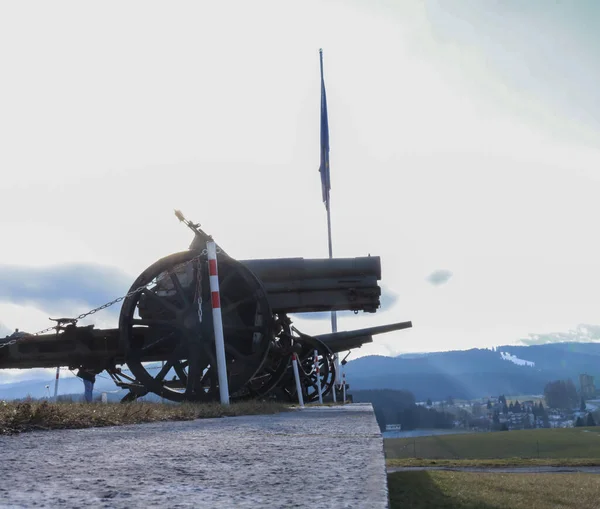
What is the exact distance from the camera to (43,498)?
2.11 m

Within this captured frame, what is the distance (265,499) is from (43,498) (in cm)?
62

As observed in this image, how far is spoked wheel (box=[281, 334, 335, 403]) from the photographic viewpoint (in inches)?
676

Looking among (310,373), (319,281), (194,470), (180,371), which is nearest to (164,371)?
(180,371)

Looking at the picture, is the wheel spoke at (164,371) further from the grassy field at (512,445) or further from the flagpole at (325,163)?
the grassy field at (512,445)

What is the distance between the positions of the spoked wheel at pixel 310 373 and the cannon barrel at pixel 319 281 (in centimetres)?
403

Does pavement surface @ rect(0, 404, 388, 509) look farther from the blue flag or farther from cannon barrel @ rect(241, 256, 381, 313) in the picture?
the blue flag

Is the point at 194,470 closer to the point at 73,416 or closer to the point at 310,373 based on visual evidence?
the point at 73,416

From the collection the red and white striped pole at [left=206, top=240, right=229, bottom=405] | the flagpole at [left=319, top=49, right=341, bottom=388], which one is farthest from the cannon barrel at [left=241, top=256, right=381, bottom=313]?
the flagpole at [left=319, top=49, right=341, bottom=388]

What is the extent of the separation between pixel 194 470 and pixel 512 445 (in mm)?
108513

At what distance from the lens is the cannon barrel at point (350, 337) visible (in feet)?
65.5

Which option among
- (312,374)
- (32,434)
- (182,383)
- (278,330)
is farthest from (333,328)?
(32,434)

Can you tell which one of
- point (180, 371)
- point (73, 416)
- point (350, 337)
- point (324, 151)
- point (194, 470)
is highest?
point (324, 151)

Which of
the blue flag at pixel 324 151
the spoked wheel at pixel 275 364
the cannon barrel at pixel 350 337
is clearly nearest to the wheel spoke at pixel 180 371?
the spoked wheel at pixel 275 364

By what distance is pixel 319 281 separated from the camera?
13070 millimetres
